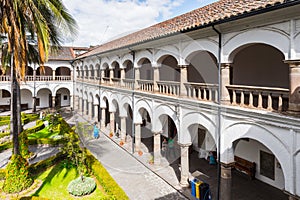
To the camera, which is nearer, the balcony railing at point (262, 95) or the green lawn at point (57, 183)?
the balcony railing at point (262, 95)

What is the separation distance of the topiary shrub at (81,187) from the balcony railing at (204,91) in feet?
20.0

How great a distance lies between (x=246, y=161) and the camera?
12664 mm

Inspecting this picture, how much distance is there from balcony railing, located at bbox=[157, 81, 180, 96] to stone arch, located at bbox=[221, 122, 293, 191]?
3.70m

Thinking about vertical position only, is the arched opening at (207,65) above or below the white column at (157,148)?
above

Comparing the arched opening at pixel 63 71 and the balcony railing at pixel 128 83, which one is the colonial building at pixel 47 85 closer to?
the arched opening at pixel 63 71

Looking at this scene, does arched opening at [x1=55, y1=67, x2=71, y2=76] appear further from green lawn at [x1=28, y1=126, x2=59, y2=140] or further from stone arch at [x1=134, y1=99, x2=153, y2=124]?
stone arch at [x1=134, y1=99, x2=153, y2=124]

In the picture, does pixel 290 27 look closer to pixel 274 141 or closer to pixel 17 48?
pixel 274 141

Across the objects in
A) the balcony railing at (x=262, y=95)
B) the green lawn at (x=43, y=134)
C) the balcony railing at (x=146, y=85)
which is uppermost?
the balcony railing at (x=146, y=85)

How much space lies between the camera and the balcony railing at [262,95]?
705 centimetres

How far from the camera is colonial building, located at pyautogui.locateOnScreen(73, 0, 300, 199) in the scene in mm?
6699

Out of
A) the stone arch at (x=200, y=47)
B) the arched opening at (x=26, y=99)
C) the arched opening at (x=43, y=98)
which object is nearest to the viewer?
the stone arch at (x=200, y=47)

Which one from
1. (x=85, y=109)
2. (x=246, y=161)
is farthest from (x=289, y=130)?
(x=85, y=109)

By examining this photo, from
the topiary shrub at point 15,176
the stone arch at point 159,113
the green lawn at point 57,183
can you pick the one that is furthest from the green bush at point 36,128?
the stone arch at point 159,113

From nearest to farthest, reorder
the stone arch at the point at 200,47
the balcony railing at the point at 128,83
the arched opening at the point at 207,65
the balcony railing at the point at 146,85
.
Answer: the stone arch at the point at 200,47 < the arched opening at the point at 207,65 < the balcony railing at the point at 146,85 < the balcony railing at the point at 128,83
